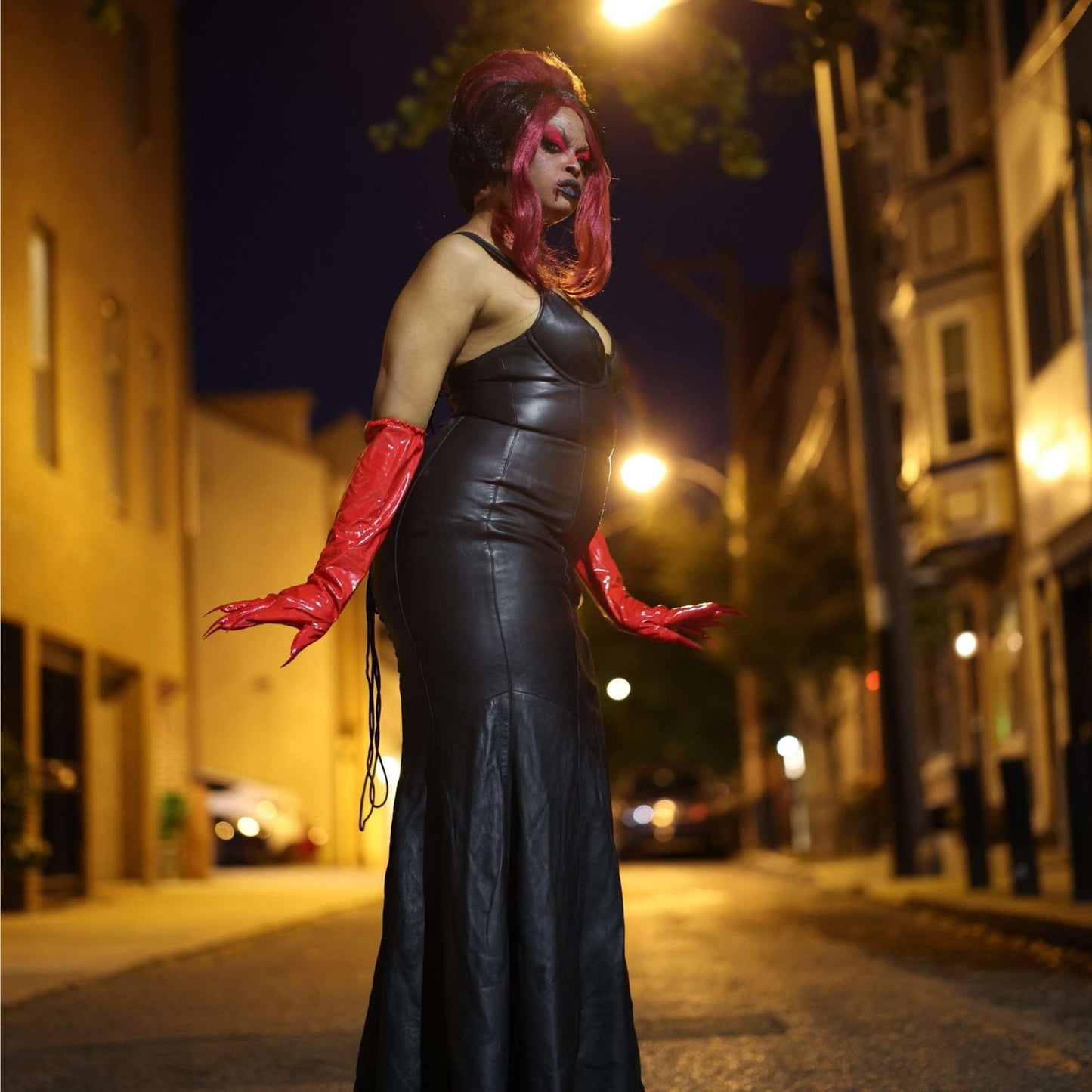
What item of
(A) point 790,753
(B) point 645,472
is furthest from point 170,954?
(A) point 790,753

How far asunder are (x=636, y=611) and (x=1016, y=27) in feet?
57.6

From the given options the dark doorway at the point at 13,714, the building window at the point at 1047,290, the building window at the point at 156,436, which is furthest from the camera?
the building window at the point at 156,436

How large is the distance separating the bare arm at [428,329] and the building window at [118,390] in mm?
16924

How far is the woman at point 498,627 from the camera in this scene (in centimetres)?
345

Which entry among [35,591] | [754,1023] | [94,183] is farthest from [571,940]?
[94,183]

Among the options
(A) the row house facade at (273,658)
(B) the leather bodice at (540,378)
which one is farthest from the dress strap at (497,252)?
A: (A) the row house facade at (273,658)

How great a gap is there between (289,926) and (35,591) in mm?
4324

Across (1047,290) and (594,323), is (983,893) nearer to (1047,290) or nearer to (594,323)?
(1047,290)

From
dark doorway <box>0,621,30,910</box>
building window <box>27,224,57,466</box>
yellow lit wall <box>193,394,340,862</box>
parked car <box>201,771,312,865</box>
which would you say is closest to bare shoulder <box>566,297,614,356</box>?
dark doorway <box>0,621,30,910</box>

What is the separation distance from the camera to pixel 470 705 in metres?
3.53

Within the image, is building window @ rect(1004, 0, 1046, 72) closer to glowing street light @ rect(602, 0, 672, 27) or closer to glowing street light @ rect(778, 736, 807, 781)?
glowing street light @ rect(602, 0, 672, 27)

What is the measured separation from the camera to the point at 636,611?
3.96 metres

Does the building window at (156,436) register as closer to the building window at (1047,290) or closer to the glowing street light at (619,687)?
the building window at (1047,290)

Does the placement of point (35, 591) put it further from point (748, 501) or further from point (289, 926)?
point (748, 501)
